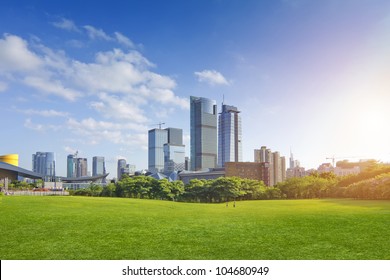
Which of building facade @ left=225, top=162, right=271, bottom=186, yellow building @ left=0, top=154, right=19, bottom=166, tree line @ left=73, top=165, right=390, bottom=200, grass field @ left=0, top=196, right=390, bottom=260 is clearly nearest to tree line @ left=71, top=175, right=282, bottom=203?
tree line @ left=73, top=165, right=390, bottom=200

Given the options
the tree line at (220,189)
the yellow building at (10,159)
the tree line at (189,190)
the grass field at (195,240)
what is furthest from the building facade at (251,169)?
the grass field at (195,240)

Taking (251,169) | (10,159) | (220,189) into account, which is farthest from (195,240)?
(251,169)

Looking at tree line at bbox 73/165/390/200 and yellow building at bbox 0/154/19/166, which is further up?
yellow building at bbox 0/154/19/166

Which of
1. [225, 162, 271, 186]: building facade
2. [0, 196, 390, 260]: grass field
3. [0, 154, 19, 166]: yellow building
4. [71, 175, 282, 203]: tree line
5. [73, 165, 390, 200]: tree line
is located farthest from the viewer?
[225, 162, 271, 186]: building facade

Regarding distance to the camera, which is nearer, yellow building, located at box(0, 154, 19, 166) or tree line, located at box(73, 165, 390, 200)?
tree line, located at box(73, 165, 390, 200)

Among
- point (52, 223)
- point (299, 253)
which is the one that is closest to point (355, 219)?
point (299, 253)

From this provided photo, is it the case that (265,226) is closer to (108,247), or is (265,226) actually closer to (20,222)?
(108,247)

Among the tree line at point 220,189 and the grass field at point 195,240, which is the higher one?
the grass field at point 195,240

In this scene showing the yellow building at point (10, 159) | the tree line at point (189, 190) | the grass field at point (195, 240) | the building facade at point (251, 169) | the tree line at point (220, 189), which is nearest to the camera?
the grass field at point (195, 240)

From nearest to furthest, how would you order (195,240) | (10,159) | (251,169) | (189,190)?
(195,240)
(189,190)
(10,159)
(251,169)

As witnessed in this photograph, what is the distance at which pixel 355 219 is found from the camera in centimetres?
2159

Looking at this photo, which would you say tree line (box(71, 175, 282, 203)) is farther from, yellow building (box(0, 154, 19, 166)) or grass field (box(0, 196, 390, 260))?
yellow building (box(0, 154, 19, 166))

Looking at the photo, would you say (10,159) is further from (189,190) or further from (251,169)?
(251,169)

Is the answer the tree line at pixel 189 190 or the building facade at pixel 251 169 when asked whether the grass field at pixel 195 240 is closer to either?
the tree line at pixel 189 190
